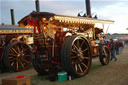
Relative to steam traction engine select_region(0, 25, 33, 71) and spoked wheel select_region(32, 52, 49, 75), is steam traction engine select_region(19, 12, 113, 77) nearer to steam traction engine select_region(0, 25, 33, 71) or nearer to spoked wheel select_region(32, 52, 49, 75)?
spoked wheel select_region(32, 52, 49, 75)

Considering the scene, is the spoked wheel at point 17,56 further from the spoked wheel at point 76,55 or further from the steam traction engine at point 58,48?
the spoked wheel at point 76,55

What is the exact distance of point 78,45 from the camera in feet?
17.1

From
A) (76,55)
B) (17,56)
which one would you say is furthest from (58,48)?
(17,56)

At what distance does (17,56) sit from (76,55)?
337 cm

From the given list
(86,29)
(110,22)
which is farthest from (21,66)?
(110,22)

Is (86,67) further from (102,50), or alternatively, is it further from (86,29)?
(86,29)

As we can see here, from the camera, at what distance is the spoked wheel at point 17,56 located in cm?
663

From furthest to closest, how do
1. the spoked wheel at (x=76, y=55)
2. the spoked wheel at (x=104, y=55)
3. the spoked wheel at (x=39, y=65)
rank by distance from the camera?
the spoked wheel at (x=104, y=55) < the spoked wheel at (x=39, y=65) < the spoked wheel at (x=76, y=55)

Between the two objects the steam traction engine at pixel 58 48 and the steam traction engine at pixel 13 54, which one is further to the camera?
the steam traction engine at pixel 13 54

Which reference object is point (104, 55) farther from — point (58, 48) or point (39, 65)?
point (39, 65)

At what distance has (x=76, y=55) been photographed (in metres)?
5.02

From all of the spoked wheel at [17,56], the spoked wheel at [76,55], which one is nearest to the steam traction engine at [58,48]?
the spoked wheel at [76,55]

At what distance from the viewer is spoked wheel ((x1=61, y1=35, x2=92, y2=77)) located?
14.9ft

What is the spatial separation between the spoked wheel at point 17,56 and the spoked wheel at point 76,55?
3127 millimetres
